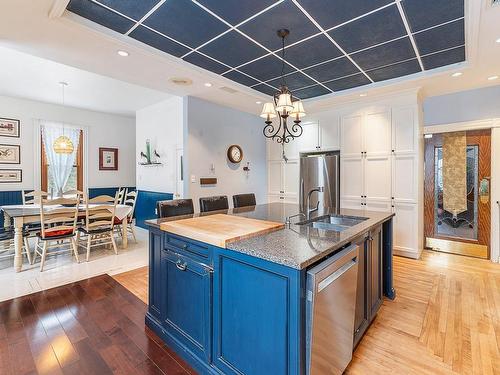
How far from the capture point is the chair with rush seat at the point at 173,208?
250cm

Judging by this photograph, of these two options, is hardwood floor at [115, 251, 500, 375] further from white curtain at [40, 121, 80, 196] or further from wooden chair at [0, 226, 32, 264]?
white curtain at [40, 121, 80, 196]

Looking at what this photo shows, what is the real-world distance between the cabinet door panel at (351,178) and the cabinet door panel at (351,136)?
14cm

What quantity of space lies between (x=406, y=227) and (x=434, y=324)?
78.1 inches

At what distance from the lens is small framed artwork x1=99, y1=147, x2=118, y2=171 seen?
6.68 metres

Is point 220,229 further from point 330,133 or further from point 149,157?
point 149,157

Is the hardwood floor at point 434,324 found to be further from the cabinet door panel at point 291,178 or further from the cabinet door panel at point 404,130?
the cabinet door panel at point 291,178

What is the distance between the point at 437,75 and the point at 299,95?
75.1 inches

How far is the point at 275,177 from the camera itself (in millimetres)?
5699

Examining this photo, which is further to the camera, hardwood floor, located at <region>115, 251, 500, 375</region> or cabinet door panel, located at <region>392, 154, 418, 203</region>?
cabinet door panel, located at <region>392, 154, 418, 203</region>

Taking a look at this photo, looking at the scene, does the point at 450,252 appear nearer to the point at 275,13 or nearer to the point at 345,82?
the point at 345,82

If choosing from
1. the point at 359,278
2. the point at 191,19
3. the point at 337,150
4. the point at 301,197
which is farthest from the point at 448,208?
the point at 191,19

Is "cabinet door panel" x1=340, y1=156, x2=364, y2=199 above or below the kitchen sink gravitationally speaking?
above

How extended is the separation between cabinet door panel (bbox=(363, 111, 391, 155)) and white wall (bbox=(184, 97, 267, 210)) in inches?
86.5

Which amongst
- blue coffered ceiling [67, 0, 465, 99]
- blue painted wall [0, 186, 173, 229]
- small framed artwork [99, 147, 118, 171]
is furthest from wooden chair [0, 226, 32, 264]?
blue coffered ceiling [67, 0, 465, 99]
